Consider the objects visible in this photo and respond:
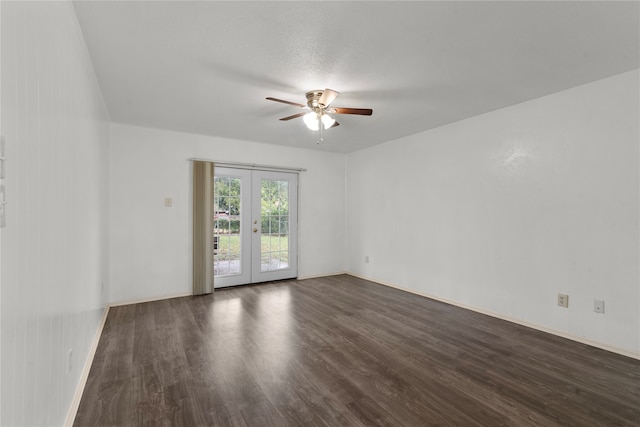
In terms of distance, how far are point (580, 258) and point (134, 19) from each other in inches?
167

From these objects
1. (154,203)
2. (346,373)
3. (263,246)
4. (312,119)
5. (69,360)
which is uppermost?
(312,119)

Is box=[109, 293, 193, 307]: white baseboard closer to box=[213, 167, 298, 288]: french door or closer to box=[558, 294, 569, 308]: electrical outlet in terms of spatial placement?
box=[213, 167, 298, 288]: french door

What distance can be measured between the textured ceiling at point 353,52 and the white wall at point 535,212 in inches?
13.5

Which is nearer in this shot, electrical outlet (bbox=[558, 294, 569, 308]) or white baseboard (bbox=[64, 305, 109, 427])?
white baseboard (bbox=[64, 305, 109, 427])

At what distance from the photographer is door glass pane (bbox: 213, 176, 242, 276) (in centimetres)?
496

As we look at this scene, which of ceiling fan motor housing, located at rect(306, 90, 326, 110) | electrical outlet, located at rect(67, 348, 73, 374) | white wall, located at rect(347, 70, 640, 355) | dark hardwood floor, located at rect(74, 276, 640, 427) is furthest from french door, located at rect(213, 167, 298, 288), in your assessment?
electrical outlet, located at rect(67, 348, 73, 374)

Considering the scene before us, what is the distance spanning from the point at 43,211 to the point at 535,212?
4.08m

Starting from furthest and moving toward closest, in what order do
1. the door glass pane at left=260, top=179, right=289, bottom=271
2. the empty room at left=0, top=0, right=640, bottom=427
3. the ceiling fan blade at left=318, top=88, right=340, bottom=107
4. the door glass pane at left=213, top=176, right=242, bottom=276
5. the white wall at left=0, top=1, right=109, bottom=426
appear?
the door glass pane at left=260, top=179, right=289, bottom=271, the door glass pane at left=213, top=176, right=242, bottom=276, the ceiling fan blade at left=318, top=88, right=340, bottom=107, the empty room at left=0, top=0, right=640, bottom=427, the white wall at left=0, top=1, right=109, bottom=426

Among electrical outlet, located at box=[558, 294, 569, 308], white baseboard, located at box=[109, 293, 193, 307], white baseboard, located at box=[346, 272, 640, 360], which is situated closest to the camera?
white baseboard, located at box=[346, 272, 640, 360]

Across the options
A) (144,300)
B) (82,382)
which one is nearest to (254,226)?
(144,300)

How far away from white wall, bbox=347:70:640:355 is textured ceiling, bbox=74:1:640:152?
0.34 m

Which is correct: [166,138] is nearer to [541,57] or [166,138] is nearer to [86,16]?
[86,16]

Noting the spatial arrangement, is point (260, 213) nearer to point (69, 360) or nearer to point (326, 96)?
point (326, 96)

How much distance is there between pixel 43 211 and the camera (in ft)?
4.57
